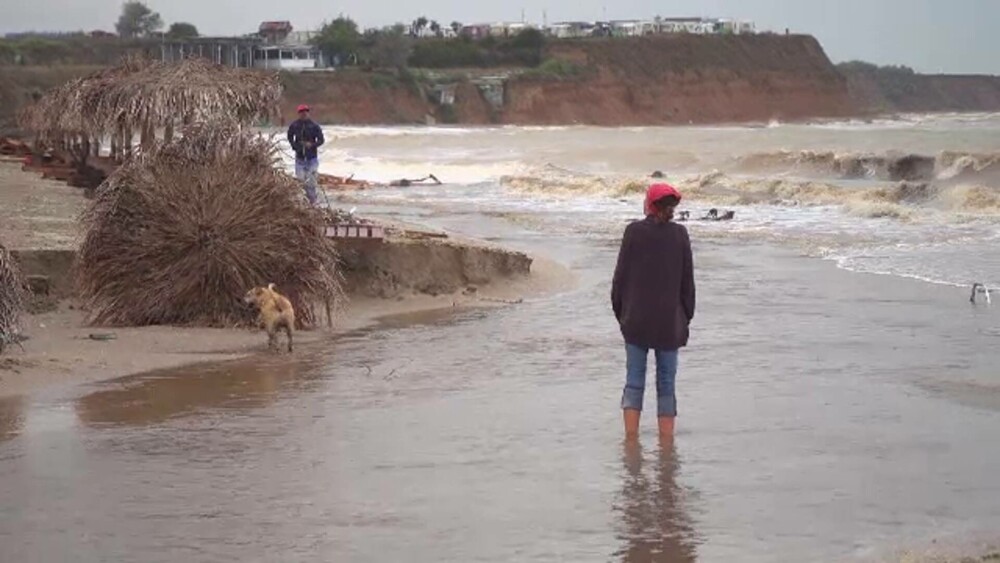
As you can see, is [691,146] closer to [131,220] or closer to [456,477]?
[131,220]

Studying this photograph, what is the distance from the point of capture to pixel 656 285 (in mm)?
8570

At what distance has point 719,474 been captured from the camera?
8242mm

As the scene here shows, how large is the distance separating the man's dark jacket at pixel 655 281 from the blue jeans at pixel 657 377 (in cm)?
7

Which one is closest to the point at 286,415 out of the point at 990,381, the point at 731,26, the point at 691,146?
the point at 990,381

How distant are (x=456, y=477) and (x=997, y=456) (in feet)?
9.37

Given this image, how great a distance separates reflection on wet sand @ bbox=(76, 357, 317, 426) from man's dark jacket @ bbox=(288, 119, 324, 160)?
5.22 m

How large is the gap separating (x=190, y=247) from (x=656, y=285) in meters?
5.76

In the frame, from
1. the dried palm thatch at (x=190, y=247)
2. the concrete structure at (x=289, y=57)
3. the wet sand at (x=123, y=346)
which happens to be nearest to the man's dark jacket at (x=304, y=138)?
the wet sand at (x=123, y=346)

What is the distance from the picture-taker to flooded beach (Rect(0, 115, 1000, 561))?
7.04m

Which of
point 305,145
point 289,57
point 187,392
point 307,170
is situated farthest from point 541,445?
point 289,57

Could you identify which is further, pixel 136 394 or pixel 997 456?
pixel 136 394

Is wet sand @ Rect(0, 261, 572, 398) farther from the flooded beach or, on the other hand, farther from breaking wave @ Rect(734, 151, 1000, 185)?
breaking wave @ Rect(734, 151, 1000, 185)

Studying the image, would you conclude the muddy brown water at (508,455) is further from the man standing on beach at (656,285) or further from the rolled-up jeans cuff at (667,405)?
the man standing on beach at (656,285)

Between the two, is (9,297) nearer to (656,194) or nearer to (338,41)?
(656,194)
